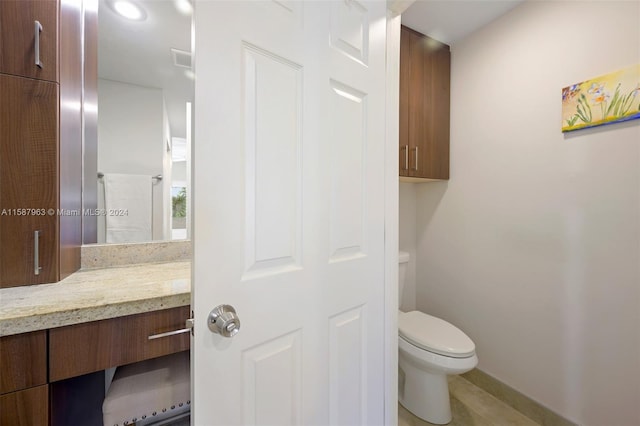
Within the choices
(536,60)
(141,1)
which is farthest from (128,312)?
(536,60)

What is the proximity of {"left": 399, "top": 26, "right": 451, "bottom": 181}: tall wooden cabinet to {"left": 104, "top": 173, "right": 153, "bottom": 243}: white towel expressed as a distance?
4.65ft

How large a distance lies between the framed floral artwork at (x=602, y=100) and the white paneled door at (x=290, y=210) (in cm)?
110

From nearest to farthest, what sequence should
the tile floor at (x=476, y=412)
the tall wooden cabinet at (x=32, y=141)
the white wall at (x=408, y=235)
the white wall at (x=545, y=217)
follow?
1. the tall wooden cabinet at (x=32, y=141)
2. the white wall at (x=545, y=217)
3. the tile floor at (x=476, y=412)
4. the white wall at (x=408, y=235)

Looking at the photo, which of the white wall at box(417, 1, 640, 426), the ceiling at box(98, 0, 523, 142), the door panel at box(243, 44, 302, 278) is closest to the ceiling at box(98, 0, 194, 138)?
the ceiling at box(98, 0, 523, 142)

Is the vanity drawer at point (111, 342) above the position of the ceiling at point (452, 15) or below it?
below

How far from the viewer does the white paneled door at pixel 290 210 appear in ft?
1.88

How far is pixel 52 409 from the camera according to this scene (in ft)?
2.22

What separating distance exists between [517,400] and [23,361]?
2.24 m

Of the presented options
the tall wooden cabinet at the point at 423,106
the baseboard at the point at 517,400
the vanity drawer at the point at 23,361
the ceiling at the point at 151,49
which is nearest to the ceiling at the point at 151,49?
the ceiling at the point at 151,49

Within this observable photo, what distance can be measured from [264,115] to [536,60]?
173cm

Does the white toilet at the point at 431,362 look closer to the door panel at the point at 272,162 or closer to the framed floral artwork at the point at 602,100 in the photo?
the door panel at the point at 272,162

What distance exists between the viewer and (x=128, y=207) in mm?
1180

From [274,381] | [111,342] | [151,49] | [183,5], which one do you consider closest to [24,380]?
[111,342]

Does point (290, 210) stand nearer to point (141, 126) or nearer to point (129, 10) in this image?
point (141, 126)
